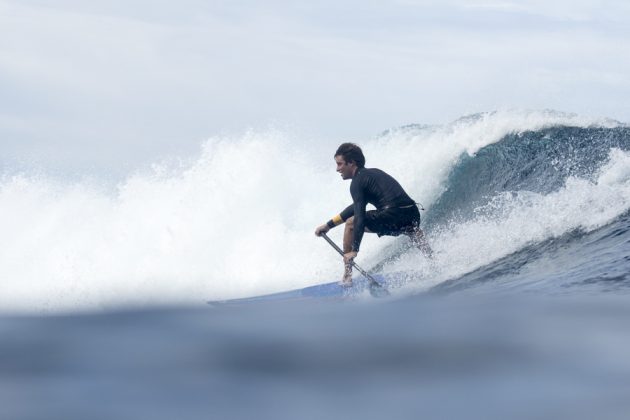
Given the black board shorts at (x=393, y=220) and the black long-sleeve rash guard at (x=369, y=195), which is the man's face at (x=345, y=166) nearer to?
the black long-sleeve rash guard at (x=369, y=195)

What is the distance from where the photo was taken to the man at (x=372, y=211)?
26.8ft

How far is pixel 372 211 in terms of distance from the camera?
8.49m

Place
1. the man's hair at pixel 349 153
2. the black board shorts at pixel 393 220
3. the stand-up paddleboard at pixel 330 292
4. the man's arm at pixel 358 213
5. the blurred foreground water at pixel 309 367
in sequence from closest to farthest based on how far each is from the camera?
the blurred foreground water at pixel 309 367
the stand-up paddleboard at pixel 330 292
the man's arm at pixel 358 213
the man's hair at pixel 349 153
the black board shorts at pixel 393 220

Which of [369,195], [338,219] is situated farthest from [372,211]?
[338,219]

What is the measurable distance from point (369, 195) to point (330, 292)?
1837 mm

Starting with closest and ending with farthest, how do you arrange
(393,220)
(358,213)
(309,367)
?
(309,367) → (358,213) → (393,220)

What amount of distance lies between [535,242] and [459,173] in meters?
4.43

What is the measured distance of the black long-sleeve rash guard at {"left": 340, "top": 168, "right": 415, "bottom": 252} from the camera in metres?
8.11

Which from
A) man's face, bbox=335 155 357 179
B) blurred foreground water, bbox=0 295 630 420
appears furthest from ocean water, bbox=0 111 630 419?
man's face, bbox=335 155 357 179

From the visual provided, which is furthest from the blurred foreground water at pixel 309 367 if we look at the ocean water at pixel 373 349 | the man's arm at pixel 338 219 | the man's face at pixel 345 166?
the man's arm at pixel 338 219

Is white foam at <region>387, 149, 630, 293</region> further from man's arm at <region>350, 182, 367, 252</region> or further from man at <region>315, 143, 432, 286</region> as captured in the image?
man's arm at <region>350, 182, 367, 252</region>

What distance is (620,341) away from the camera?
3.48 m

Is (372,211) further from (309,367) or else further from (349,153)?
(309,367)

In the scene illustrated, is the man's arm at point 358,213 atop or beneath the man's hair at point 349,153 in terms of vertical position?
beneath
